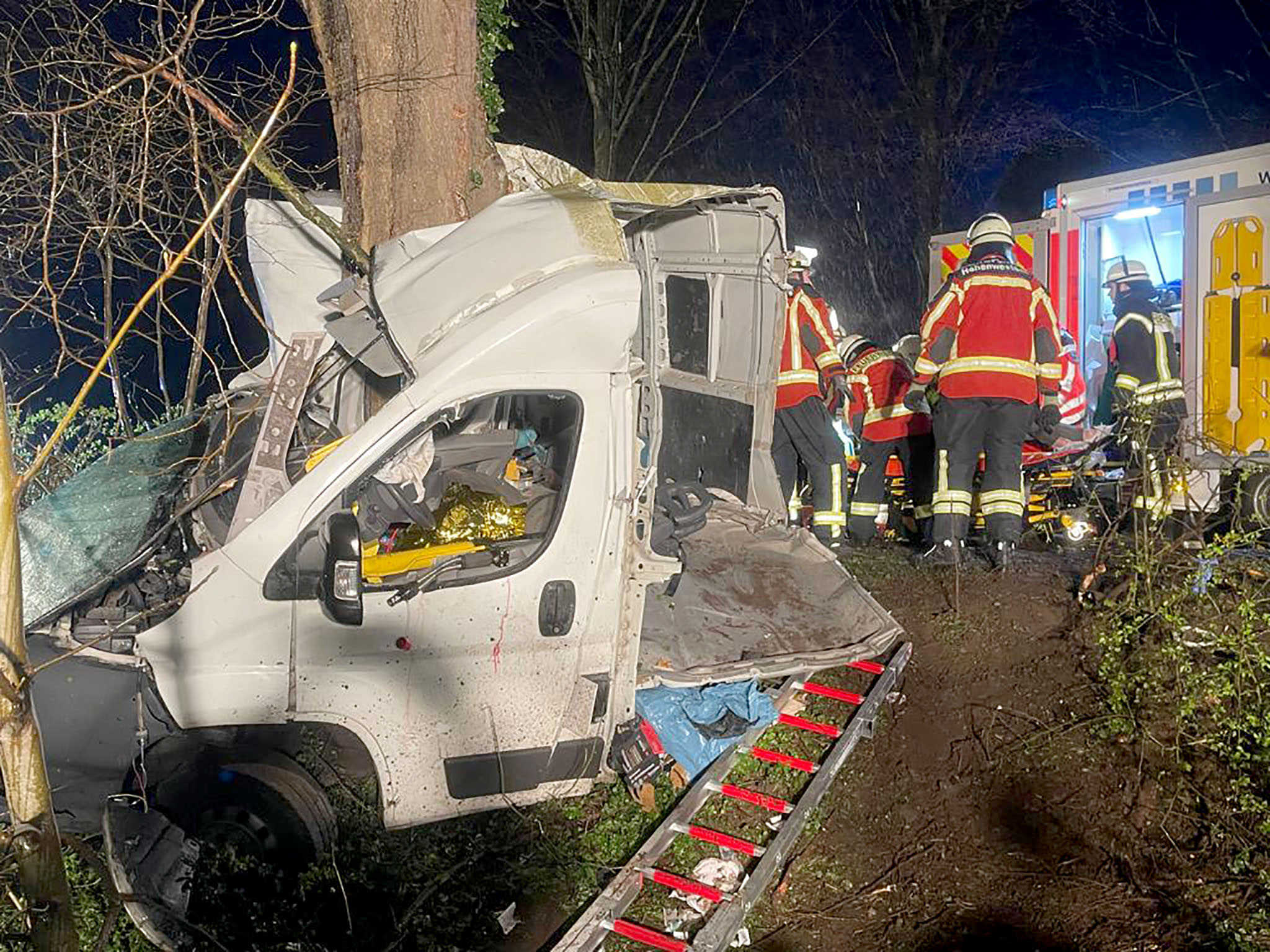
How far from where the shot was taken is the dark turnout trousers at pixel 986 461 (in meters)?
5.92

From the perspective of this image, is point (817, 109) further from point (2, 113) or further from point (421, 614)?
point (421, 614)

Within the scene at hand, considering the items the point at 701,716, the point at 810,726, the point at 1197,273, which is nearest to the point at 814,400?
the point at 810,726

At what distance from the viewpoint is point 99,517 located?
392cm

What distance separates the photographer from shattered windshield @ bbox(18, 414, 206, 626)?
11.8 feet

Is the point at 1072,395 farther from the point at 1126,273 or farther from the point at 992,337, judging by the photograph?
the point at 992,337

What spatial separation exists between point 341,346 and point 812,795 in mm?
2700

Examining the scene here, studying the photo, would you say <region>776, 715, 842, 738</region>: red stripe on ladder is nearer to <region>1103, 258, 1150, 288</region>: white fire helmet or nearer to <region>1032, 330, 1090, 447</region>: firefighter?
<region>1032, 330, 1090, 447</region>: firefighter

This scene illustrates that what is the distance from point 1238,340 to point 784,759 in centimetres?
496

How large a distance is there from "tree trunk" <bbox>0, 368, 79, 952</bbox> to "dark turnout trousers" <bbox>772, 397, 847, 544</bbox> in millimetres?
5106

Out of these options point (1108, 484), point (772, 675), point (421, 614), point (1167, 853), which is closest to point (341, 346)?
point (421, 614)

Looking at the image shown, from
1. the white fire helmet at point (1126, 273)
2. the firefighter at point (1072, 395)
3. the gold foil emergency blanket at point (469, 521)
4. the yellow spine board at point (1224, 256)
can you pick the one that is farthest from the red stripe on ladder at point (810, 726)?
the yellow spine board at point (1224, 256)

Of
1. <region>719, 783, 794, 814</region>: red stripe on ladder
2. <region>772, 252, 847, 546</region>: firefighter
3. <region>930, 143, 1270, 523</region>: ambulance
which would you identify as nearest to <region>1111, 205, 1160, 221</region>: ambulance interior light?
<region>930, 143, 1270, 523</region>: ambulance

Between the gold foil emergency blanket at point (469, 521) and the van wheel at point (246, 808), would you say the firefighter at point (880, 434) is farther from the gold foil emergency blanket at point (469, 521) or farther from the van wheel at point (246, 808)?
the van wheel at point (246, 808)

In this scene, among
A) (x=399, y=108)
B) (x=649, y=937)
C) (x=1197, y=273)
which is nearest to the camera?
(x=649, y=937)
